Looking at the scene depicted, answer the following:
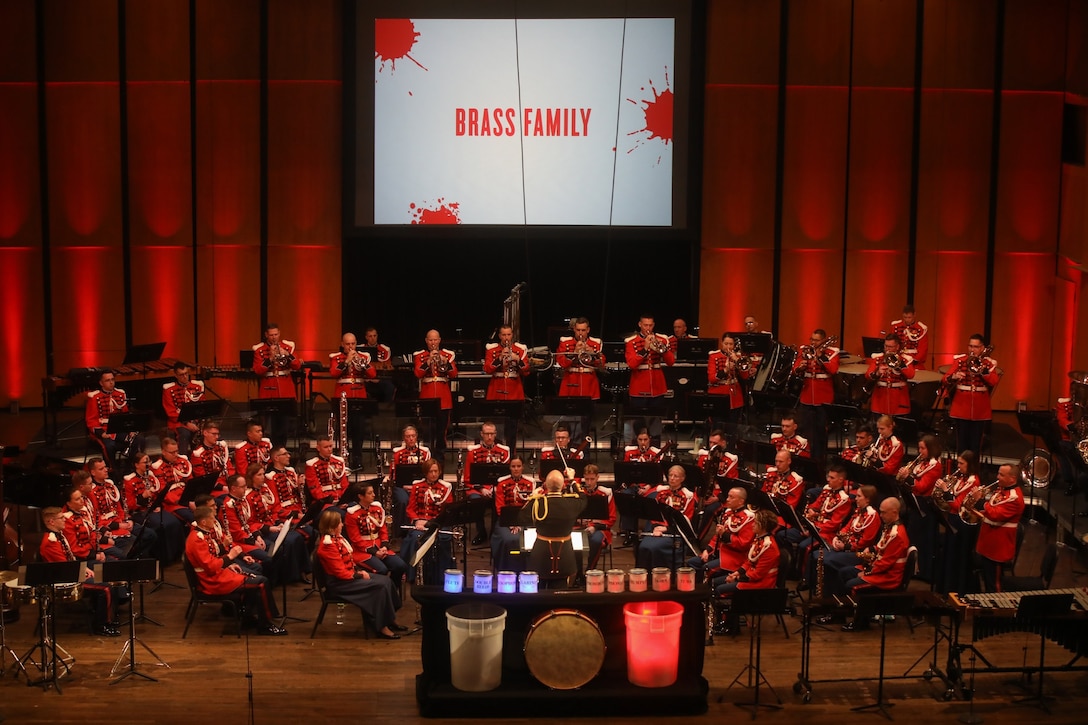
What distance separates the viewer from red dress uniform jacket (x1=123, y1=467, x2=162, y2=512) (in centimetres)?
1372

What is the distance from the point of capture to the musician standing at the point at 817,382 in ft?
52.8

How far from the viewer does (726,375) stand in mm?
16000

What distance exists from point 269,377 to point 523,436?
333 centimetres

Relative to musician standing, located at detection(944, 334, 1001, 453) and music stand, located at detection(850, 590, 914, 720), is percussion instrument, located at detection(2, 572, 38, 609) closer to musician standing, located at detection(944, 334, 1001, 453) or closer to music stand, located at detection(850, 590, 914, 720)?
music stand, located at detection(850, 590, 914, 720)

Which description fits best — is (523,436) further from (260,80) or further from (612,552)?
(260,80)

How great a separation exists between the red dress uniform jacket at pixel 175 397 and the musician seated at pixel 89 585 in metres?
3.98

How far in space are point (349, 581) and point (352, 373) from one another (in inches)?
188

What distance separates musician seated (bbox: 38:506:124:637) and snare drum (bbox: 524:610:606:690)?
161 inches

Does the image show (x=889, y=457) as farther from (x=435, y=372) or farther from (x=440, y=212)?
(x=440, y=212)

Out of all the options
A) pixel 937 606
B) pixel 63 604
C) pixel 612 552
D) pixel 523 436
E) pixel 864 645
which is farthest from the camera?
pixel 523 436

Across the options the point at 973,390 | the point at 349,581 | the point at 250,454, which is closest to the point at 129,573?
the point at 349,581

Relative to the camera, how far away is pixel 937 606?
410 inches

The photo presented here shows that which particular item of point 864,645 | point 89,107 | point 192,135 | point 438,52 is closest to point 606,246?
point 438,52

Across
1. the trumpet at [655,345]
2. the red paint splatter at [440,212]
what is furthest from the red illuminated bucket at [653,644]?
the red paint splatter at [440,212]
